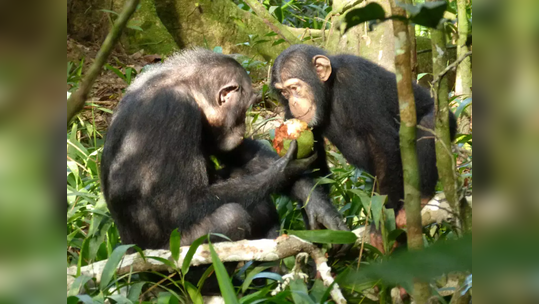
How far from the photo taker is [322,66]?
18.5ft

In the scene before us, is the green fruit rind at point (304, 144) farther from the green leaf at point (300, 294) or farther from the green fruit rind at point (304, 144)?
the green leaf at point (300, 294)

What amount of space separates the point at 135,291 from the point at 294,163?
6.04 ft

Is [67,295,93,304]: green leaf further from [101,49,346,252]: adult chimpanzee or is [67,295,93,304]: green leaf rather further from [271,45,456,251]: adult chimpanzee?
[271,45,456,251]: adult chimpanzee

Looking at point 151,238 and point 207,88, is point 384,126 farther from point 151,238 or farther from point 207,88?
point 151,238

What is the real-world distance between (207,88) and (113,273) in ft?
6.17

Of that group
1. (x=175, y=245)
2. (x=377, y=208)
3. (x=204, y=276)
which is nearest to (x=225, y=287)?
(x=204, y=276)

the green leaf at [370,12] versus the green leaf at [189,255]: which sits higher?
the green leaf at [370,12]

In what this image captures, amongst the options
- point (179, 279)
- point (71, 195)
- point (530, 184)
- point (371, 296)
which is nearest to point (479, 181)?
point (530, 184)

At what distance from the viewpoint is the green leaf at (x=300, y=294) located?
12.2ft

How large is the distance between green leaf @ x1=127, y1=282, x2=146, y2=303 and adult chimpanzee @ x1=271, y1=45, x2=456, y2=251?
7.54ft

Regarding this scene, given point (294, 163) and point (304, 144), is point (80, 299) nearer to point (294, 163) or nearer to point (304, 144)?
point (294, 163)

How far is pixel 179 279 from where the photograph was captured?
4332mm

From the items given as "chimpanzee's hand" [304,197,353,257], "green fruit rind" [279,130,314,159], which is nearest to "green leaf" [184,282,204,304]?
"chimpanzee's hand" [304,197,353,257]

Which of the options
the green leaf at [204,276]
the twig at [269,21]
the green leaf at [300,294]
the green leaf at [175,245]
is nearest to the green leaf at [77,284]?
the green leaf at [175,245]
